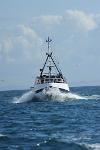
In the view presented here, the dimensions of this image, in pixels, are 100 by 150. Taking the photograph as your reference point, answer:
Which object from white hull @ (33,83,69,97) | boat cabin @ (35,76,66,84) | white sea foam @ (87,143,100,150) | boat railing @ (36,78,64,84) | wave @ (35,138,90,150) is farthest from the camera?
boat cabin @ (35,76,66,84)

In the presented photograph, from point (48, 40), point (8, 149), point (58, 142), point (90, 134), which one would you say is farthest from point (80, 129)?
point (48, 40)

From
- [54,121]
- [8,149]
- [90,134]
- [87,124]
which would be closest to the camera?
[8,149]

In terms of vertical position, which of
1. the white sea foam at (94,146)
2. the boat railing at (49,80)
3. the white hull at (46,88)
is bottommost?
the white sea foam at (94,146)

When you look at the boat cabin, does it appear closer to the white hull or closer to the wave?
the white hull

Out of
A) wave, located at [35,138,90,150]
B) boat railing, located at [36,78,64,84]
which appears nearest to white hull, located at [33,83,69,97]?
boat railing, located at [36,78,64,84]

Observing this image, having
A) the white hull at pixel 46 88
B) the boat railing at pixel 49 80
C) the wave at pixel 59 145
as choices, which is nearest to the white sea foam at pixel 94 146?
the wave at pixel 59 145

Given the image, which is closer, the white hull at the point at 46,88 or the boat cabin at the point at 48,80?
the white hull at the point at 46,88

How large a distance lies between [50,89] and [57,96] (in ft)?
7.28

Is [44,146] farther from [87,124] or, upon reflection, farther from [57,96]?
[57,96]

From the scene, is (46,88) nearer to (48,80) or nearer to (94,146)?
(48,80)

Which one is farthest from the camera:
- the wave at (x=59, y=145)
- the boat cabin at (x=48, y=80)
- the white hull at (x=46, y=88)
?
the boat cabin at (x=48, y=80)

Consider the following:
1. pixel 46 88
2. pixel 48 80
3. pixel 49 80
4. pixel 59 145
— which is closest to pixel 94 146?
pixel 59 145

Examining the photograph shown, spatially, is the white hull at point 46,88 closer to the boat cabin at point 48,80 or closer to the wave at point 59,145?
the boat cabin at point 48,80

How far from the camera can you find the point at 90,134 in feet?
140
